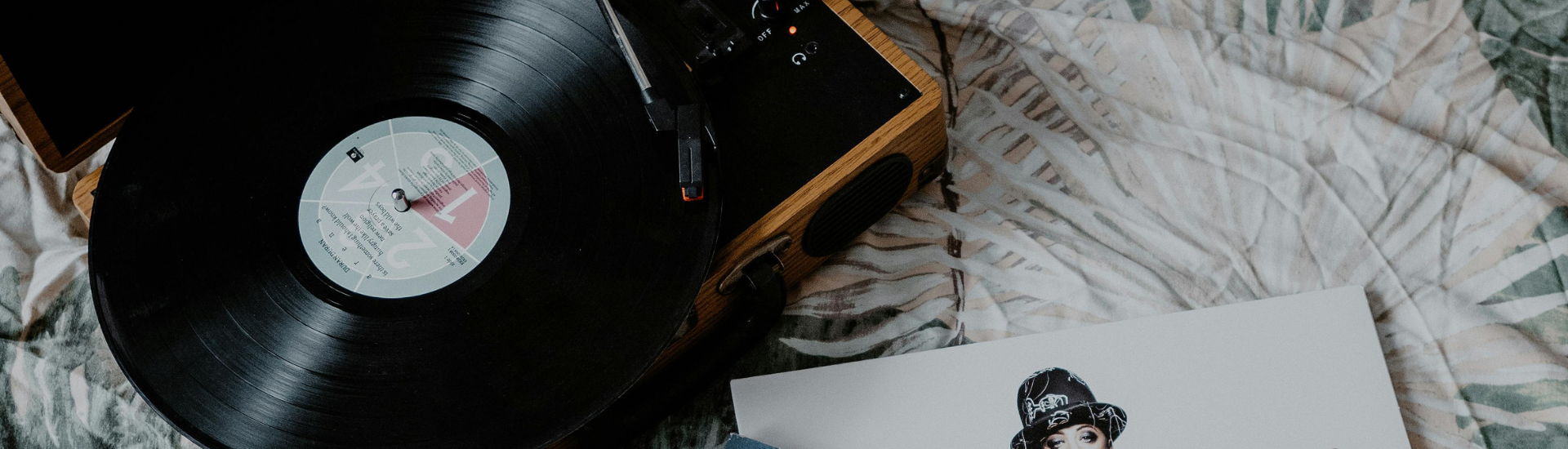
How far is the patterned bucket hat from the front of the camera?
2.44 feet

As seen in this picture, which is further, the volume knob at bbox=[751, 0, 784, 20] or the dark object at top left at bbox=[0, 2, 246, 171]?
the volume knob at bbox=[751, 0, 784, 20]

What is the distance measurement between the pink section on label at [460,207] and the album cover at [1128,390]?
0.22 metres

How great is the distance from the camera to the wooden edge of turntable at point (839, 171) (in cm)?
70

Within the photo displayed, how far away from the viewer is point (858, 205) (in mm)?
775

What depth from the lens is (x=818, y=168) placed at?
0.71 meters

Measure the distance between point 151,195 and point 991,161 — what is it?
61 cm

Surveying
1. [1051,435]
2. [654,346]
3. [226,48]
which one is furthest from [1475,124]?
[226,48]

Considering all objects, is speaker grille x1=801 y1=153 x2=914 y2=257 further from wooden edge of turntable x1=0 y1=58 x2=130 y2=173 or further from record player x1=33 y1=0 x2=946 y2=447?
wooden edge of turntable x1=0 y1=58 x2=130 y2=173

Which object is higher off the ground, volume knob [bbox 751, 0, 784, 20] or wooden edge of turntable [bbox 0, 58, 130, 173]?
wooden edge of turntable [bbox 0, 58, 130, 173]

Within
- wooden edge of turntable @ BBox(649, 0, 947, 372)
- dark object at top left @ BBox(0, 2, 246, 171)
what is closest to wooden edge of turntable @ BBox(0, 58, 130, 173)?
dark object at top left @ BBox(0, 2, 246, 171)

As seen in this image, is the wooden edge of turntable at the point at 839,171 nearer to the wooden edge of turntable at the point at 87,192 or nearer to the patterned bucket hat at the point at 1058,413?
the patterned bucket hat at the point at 1058,413

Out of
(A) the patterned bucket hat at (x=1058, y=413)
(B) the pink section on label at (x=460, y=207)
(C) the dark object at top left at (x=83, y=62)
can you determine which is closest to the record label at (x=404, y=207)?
(B) the pink section on label at (x=460, y=207)

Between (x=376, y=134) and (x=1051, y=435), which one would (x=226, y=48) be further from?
(x=1051, y=435)

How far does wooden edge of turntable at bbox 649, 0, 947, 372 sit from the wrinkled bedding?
7 cm
